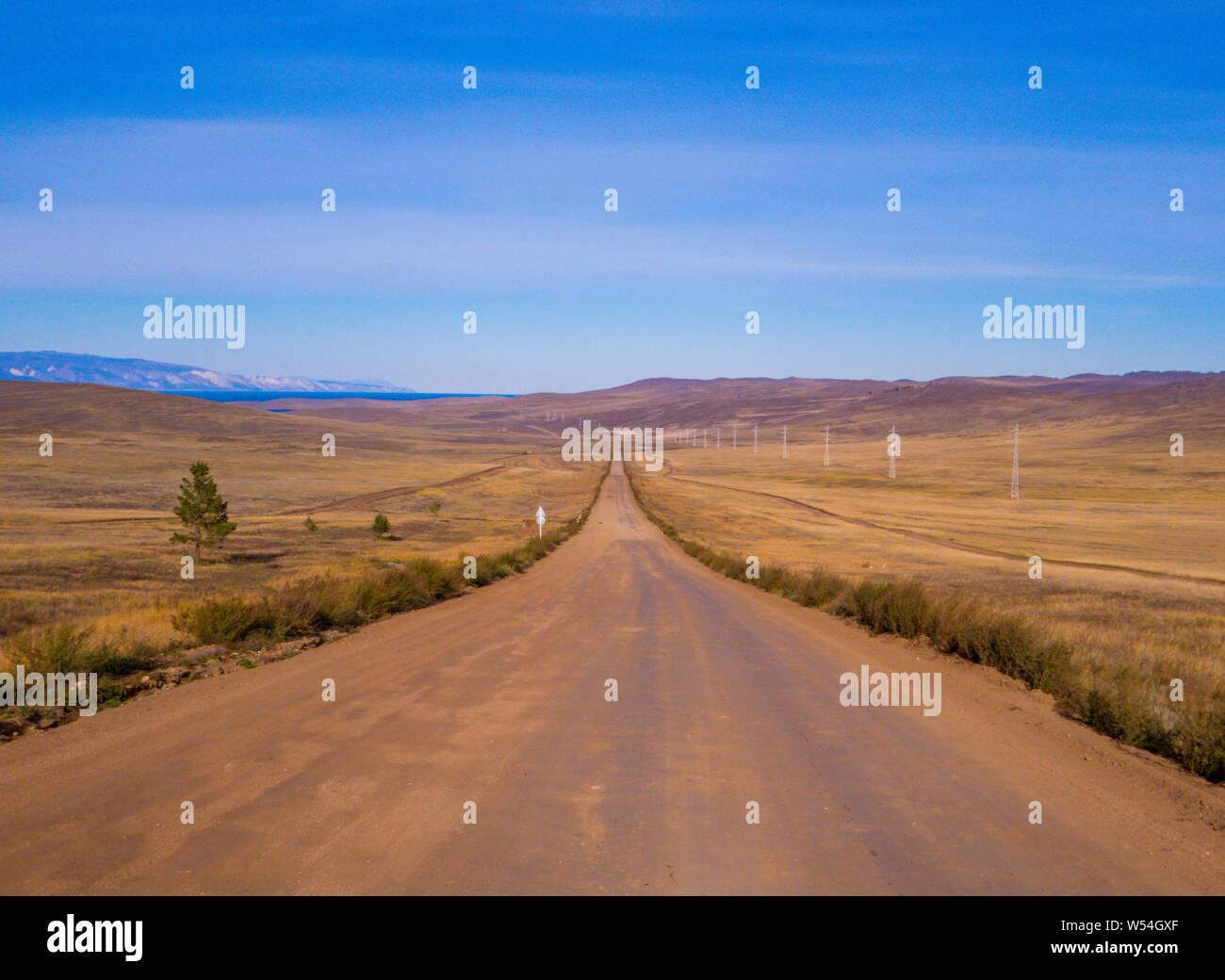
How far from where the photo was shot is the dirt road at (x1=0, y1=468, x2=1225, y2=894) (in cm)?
465

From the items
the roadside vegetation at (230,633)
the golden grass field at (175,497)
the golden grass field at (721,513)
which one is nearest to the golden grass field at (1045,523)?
the golden grass field at (721,513)

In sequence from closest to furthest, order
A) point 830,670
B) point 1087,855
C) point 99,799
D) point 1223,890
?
point 1223,890
point 1087,855
point 99,799
point 830,670

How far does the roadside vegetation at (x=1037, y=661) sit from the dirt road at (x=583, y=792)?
0.95ft

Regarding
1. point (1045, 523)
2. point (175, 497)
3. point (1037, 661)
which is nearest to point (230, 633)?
point (1037, 661)

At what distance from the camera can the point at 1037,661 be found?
10242 millimetres

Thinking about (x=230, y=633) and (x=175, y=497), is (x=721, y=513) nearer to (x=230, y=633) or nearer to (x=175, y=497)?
(x=175, y=497)

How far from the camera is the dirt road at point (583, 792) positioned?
4652 mm

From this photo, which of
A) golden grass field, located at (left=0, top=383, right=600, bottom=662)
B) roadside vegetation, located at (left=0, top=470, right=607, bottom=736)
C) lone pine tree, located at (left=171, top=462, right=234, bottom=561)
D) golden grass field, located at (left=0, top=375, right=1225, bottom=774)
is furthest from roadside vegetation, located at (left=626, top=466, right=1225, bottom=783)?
lone pine tree, located at (left=171, top=462, right=234, bottom=561)

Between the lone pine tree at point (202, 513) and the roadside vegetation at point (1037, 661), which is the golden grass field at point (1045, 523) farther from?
the lone pine tree at point (202, 513)

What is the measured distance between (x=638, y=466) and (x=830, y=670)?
433ft

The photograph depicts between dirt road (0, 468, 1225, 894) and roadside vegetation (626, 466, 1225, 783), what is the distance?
0.95ft
